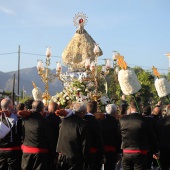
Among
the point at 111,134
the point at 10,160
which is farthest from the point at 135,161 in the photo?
the point at 10,160

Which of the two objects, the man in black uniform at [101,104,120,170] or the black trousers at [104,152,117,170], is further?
the black trousers at [104,152,117,170]

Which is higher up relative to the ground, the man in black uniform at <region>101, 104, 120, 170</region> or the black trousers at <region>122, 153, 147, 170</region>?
the man in black uniform at <region>101, 104, 120, 170</region>

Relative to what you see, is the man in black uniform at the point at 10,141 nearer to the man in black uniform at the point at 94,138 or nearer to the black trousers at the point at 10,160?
the black trousers at the point at 10,160

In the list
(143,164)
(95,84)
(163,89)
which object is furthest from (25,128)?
(95,84)

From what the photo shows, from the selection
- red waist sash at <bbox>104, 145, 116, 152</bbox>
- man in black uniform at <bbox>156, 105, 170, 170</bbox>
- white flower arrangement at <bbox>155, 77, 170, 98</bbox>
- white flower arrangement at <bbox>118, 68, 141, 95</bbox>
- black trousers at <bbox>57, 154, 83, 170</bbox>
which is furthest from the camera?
white flower arrangement at <bbox>155, 77, 170, 98</bbox>

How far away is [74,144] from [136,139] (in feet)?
4.90

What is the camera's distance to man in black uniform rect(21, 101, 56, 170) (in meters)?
7.77

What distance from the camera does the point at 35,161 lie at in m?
7.80

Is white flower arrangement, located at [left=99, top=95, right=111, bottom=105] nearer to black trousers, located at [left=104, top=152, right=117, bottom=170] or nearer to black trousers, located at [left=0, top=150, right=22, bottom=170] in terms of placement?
black trousers, located at [left=104, top=152, right=117, bottom=170]

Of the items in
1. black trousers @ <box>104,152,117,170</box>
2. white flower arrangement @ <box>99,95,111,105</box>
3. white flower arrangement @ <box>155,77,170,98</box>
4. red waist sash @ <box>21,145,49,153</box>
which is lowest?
black trousers @ <box>104,152,117,170</box>

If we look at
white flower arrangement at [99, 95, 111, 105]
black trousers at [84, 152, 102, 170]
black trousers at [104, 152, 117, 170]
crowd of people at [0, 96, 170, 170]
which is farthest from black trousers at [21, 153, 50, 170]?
white flower arrangement at [99, 95, 111, 105]

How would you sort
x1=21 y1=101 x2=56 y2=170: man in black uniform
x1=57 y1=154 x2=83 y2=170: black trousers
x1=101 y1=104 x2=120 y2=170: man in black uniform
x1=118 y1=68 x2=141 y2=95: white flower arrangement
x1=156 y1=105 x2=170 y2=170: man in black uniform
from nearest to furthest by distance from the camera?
x1=57 y1=154 x2=83 y2=170: black trousers → x1=21 y1=101 x2=56 y2=170: man in black uniform → x1=156 y1=105 x2=170 y2=170: man in black uniform → x1=101 y1=104 x2=120 y2=170: man in black uniform → x1=118 y1=68 x2=141 y2=95: white flower arrangement

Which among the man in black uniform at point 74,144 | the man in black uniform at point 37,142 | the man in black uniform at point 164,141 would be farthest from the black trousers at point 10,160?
the man in black uniform at point 164,141

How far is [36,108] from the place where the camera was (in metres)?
7.88
